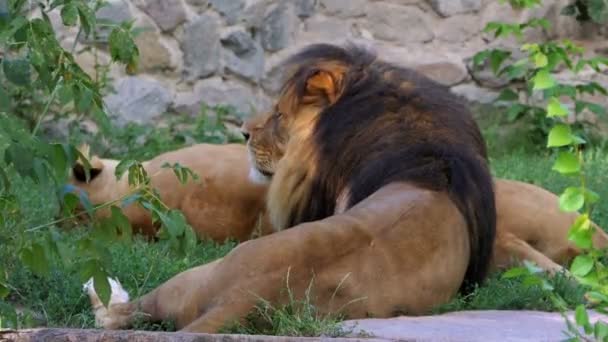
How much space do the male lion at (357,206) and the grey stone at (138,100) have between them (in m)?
3.00

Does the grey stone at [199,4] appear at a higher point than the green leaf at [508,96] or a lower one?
higher

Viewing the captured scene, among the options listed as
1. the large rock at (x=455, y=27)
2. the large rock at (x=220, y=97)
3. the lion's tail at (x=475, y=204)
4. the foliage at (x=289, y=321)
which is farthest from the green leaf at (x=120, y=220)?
the large rock at (x=455, y=27)

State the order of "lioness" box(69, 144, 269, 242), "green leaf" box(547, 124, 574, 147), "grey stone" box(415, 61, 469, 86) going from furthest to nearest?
"grey stone" box(415, 61, 469, 86) < "lioness" box(69, 144, 269, 242) < "green leaf" box(547, 124, 574, 147)

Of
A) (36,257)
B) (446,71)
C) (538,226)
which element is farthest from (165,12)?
(36,257)

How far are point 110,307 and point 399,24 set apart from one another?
5.07 metres

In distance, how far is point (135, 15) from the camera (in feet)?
26.2

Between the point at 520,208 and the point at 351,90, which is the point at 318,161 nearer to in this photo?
the point at 351,90

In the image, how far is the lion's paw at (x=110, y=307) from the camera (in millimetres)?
4078

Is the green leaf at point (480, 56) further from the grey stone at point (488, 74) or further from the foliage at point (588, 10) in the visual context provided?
the foliage at point (588, 10)

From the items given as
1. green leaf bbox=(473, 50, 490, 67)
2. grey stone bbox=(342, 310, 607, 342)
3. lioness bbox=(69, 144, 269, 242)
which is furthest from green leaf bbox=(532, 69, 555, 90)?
green leaf bbox=(473, 50, 490, 67)

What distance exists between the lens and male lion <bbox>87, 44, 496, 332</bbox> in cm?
372

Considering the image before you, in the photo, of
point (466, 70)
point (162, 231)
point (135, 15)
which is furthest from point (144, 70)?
point (162, 231)

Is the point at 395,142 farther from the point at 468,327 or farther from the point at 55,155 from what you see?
the point at 55,155

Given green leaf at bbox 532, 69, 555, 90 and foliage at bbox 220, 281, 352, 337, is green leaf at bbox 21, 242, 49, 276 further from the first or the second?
green leaf at bbox 532, 69, 555, 90
